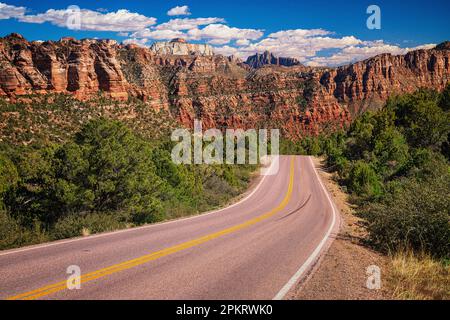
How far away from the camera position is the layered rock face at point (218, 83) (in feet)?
186

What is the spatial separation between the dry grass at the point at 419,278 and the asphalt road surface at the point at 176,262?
1919 millimetres

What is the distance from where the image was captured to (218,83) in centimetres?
13725

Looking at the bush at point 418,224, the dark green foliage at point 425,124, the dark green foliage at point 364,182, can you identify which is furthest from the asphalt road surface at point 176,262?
the dark green foliage at point 425,124

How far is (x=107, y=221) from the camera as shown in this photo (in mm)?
11672

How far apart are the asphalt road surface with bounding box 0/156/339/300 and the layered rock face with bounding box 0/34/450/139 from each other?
4804 centimetres

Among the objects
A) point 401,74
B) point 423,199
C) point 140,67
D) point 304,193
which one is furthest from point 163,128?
point 401,74

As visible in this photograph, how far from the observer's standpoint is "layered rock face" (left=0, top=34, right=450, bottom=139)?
5672 centimetres

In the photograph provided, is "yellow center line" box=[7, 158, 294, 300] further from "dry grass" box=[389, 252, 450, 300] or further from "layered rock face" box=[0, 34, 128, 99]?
"layered rock face" box=[0, 34, 128, 99]

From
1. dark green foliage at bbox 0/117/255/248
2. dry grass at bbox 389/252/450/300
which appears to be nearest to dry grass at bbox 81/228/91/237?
dark green foliage at bbox 0/117/255/248

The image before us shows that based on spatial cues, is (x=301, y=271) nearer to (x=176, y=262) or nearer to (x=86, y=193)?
(x=176, y=262)

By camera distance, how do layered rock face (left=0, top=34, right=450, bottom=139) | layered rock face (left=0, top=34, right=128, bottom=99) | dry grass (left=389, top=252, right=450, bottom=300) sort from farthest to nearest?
layered rock face (left=0, top=34, right=450, bottom=139)
layered rock face (left=0, top=34, right=128, bottom=99)
dry grass (left=389, top=252, right=450, bottom=300)

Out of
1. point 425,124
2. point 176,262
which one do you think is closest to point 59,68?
point 425,124

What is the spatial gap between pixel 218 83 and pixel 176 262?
13386 cm

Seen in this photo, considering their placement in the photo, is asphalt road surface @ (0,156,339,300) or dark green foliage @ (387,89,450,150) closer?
asphalt road surface @ (0,156,339,300)
